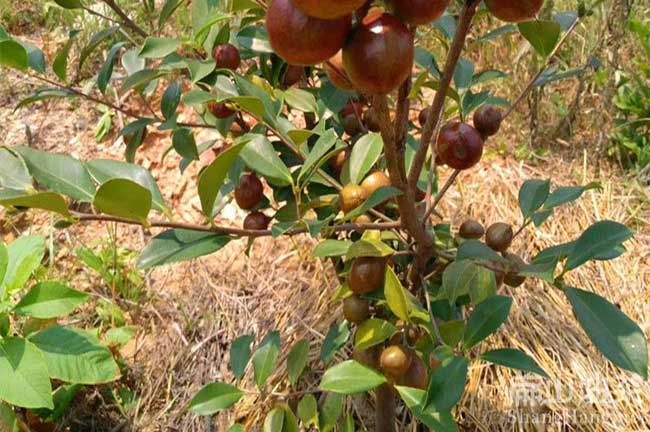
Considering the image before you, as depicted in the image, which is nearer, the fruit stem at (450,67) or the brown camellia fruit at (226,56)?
the fruit stem at (450,67)

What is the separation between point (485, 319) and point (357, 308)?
0.62 feet

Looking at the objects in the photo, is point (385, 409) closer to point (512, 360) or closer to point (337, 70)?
point (512, 360)

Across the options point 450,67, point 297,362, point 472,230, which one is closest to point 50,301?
point 297,362

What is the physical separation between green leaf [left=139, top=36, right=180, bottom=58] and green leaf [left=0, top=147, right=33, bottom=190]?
254 millimetres

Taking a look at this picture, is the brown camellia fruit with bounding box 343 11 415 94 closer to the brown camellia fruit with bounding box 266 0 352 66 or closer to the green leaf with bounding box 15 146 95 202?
the brown camellia fruit with bounding box 266 0 352 66

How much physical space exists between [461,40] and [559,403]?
4.17ft

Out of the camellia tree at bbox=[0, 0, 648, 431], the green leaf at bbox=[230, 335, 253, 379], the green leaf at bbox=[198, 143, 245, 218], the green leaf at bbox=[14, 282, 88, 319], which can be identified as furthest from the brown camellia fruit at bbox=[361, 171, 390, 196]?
the green leaf at bbox=[14, 282, 88, 319]

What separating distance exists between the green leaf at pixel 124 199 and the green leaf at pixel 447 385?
1.21 ft

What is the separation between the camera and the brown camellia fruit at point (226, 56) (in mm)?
925

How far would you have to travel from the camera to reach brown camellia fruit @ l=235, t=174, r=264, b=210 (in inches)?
38.9

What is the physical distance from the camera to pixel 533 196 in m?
0.86

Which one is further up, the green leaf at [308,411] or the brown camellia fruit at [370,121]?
the brown camellia fruit at [370,121]

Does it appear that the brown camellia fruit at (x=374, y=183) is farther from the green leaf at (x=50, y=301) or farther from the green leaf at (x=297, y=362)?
the green leaf at (x=50, y=301)

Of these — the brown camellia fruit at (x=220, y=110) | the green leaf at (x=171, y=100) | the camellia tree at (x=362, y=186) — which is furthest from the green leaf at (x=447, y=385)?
the green leaf at (x=171, y=100)
